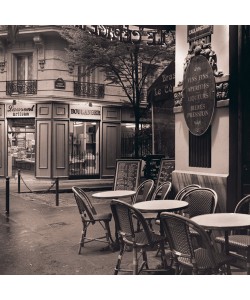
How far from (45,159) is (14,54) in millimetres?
4873

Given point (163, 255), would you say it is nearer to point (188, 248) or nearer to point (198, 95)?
point (188, 248)

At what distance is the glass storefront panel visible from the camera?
1767 centimetres

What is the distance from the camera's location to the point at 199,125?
5809mm

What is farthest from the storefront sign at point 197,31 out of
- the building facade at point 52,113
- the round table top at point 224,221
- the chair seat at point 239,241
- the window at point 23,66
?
the window at point 23,66

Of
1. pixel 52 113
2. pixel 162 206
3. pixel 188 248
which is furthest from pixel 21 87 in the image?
pixel 188 248

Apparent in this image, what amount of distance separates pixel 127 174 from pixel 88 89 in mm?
9316

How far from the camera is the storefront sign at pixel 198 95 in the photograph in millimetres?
5539

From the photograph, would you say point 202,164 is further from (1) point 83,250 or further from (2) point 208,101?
(1) point 83,250

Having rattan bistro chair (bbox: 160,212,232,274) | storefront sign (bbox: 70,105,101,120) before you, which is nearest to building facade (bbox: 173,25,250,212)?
rattan bistro chair (bbox: 160,212,232,274)

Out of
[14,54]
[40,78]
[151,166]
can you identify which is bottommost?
[151,166]

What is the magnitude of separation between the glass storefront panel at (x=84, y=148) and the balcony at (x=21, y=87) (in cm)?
216

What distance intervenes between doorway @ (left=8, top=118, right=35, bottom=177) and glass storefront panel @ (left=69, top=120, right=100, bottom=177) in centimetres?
169
